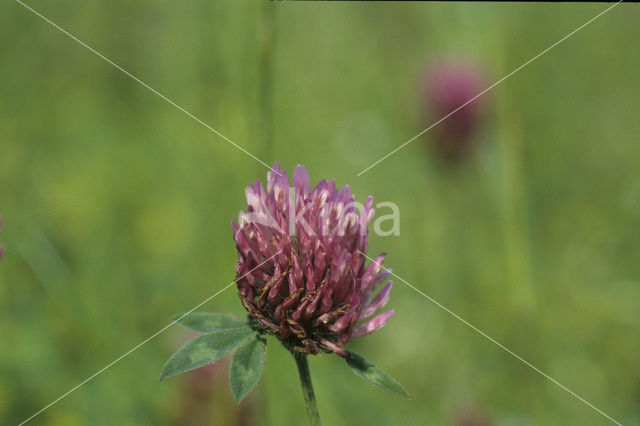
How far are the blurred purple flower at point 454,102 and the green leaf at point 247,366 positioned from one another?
6.52 feet

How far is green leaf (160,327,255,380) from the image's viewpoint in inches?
33.2

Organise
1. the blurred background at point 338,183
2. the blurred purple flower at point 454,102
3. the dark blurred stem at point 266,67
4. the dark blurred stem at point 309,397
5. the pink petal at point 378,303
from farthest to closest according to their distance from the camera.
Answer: the blurred purple flower at point 454,102 < the blurred background at point 338,183 < the dark blurred stem at point 266,67 < the pink petal at point 378,303 < the dark blurred stem at point 309,397

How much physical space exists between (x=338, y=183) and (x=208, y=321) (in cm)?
200

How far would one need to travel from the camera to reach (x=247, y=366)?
874 mm

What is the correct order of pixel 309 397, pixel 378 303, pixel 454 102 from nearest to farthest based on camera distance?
1. pixel 309 397
2. pixel 378 303
3. pixel 454 102

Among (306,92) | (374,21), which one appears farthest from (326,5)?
(306,92)

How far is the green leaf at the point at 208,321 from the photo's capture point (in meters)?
0.96

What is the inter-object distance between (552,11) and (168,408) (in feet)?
11.0

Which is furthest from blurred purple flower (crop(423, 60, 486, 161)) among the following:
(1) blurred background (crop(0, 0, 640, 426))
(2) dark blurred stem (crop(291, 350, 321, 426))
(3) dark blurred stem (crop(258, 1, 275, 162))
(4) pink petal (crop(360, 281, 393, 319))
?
(2) dark blurred stem (crop(291, 350, 321, 426))

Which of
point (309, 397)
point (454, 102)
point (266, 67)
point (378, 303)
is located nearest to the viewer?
point (309, 397)

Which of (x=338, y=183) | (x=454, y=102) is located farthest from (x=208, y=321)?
(x=454, y=102)

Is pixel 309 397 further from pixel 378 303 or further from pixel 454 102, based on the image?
pixel 454 102

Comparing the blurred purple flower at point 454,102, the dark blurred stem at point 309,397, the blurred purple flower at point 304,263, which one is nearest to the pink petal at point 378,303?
the blurred purple flower at point 304,263

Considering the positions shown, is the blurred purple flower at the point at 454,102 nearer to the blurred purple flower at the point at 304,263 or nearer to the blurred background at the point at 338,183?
the blurred background at the point at 338,183
